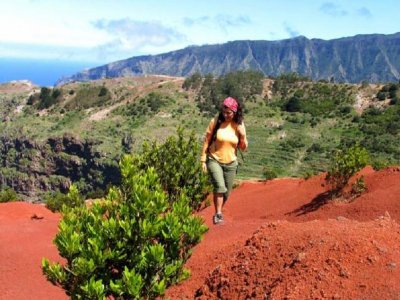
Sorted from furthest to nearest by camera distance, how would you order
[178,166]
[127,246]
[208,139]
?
[178,166] → [208,139] → [127,246]

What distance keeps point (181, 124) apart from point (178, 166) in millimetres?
54703

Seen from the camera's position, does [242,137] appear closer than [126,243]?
No

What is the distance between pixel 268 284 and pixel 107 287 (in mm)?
2194

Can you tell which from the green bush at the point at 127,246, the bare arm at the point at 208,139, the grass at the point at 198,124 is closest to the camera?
the green bush at the point at 127,246

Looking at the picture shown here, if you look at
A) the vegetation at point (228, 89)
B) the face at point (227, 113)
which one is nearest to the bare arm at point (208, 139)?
the face at point (227, 113)

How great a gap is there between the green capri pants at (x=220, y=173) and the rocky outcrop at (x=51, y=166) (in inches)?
2366

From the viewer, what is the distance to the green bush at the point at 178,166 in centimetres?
1037

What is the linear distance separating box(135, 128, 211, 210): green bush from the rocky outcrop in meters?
57.9

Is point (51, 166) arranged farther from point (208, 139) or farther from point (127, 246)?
point (127, 246)

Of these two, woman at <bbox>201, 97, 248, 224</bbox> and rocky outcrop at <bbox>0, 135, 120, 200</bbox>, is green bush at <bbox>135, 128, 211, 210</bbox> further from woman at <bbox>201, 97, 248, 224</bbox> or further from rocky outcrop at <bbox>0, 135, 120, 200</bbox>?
rocky outcrop at <bbox>0, 135, 120, 200</bbox>

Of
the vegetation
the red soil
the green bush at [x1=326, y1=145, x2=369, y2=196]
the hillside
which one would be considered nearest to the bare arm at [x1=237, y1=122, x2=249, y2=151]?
the red soil

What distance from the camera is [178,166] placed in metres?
10.5

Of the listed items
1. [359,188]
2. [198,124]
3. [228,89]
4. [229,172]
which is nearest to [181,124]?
[198,124]

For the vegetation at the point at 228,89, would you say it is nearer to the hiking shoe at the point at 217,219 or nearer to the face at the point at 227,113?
the hiking shoe at the point at 217,219
